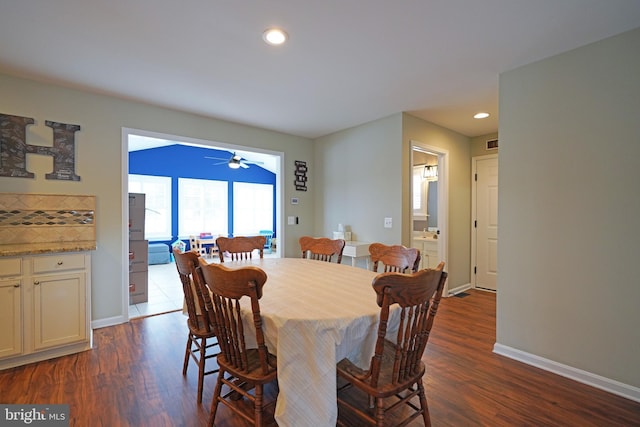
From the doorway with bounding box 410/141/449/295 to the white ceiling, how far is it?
1.04 m

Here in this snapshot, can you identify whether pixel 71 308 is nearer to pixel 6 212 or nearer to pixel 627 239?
pixel 6 212

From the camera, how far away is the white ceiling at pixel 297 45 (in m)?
1.76

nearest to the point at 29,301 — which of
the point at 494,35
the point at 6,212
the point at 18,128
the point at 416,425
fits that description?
the point at 6,212

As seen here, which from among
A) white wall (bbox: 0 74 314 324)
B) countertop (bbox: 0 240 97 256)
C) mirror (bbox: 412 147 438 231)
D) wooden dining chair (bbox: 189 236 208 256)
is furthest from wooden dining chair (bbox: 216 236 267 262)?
wooden dining chair (bbox: 189 236 208 256)

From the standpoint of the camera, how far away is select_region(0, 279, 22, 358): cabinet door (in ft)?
7.25

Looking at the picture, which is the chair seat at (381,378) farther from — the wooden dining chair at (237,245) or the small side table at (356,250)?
the small side table at (356,250)

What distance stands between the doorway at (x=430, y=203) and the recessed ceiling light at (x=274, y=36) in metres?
2.17

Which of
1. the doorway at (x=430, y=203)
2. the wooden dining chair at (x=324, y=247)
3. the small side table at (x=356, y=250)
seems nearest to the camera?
the wooden dining chair at (x=324, y=247)

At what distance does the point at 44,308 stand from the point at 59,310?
99mm

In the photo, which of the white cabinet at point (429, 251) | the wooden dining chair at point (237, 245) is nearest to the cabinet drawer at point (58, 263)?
the wooden dining chair at point (237, 245)

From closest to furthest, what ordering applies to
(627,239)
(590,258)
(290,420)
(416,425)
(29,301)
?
(290,420) < (416,425) < (627,239) < (590,258) < (29,301)

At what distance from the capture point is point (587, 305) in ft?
6.96

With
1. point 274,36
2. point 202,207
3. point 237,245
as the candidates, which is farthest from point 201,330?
point 202,207

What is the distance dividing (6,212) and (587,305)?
482 cm
